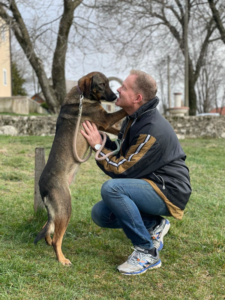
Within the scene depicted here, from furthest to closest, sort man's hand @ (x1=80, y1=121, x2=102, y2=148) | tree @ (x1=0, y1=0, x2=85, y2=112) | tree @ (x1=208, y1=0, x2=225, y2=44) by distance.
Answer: tree @ (x1=208, y1=0, x2=225, y2=44) → tree @ (x1=0, y1=0, x2=85, y2=112) → man's hand @ (x1=80, y1=121, x2=102, y2=148)

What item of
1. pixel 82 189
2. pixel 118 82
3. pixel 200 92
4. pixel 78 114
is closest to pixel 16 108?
pixel 118 82

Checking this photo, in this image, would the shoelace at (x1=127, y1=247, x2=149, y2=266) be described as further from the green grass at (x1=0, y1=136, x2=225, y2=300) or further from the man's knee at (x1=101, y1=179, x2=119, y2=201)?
the man's knee at (x1=101, y1=179, x2=119, y2=201)

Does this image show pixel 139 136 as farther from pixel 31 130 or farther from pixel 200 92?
pixel 200 92

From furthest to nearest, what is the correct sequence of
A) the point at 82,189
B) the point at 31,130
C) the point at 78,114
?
the point at 31,130 → the point at 82,189 → the point at 78,114

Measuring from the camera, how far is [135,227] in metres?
3.01

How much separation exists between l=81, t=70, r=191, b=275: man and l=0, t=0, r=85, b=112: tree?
1171cm

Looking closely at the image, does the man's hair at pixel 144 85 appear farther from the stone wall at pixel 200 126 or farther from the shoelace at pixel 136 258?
the stone wall at pixel 200 126

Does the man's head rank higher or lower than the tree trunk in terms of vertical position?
lower

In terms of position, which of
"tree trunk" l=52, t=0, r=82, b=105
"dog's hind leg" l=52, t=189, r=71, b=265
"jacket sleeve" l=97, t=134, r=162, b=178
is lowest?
"dog's hind leg" l=52, t=189, r=71, b=265

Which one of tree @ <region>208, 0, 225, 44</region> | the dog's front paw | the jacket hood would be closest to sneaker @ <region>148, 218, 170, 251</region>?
the dog's front paw

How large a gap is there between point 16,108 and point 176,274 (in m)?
18.0

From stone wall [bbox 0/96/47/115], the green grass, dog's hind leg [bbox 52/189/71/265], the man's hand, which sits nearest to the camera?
the green grass

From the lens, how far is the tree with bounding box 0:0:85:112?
13.4m

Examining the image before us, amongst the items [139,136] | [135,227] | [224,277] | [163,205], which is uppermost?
[139,136]
